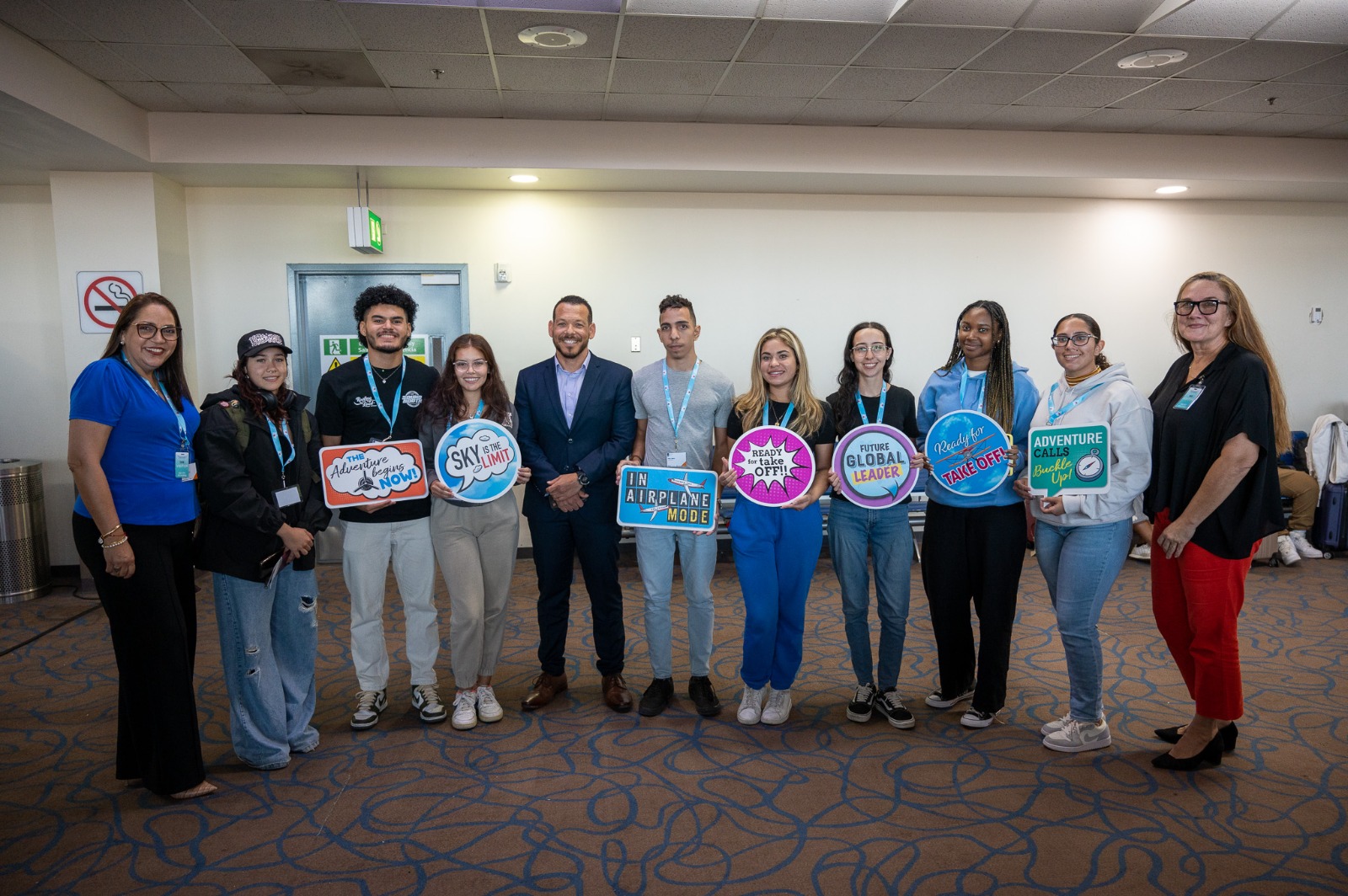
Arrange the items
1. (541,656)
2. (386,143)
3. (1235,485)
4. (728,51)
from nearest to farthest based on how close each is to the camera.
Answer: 1. (1235,485)
2. (541,656)
3. (728,51)
4. (386,143)

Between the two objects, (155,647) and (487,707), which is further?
(487,707)

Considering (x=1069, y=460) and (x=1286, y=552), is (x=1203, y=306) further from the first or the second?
(x=1286, y=552)

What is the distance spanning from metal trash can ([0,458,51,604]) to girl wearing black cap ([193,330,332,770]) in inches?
145

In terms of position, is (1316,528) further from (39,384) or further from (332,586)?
(39,384)

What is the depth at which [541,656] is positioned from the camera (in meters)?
3.43

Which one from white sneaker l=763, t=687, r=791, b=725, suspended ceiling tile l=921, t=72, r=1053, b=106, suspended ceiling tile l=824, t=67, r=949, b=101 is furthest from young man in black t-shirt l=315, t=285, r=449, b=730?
suspended ceiling tile l=921, t=72, r=1053, b=106

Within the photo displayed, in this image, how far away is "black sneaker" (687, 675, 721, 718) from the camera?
327cm

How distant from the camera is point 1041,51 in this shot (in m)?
4.33

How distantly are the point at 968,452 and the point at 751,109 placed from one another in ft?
11.0

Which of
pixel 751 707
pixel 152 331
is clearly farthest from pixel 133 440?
pixel 751 707

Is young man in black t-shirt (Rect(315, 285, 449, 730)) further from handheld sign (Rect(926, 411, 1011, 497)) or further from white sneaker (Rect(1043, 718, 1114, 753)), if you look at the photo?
white sneaker (Rect(1043, 718, 1114, 753))

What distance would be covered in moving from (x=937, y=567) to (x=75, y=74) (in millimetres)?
5355

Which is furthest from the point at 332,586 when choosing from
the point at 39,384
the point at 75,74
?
the point at 75,74

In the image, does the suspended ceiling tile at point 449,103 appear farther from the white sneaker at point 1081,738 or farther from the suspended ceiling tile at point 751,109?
the white sneaker at point 1081,738
